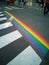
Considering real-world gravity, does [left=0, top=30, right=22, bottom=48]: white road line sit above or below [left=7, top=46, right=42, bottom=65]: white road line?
below

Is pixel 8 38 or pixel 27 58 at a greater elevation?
pixel 27 58

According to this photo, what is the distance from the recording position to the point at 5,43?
6.91m

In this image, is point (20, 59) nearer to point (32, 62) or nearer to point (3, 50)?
point (32, 62)

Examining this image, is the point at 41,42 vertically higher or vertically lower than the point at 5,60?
lower

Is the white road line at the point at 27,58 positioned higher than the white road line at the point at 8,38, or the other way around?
the white road line at the point at 27,58

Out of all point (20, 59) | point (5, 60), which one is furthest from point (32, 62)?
point (5, 60)

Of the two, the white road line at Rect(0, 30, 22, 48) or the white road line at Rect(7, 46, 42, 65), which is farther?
the white road line at Rect(0, 30, 22, 48)

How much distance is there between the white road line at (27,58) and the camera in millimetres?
5211

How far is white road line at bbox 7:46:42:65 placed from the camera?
5.21 metres

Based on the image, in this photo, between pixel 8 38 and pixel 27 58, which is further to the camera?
pixel 8 38

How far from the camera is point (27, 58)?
219 inches

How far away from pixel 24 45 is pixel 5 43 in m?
0.73

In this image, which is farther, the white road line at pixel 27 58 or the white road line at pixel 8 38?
the white road line at pixel 8 38

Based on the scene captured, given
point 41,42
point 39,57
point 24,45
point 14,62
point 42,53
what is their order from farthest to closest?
point 41,42 → point 24,45 → point 42,53 → point 39,57 → point 14,62
